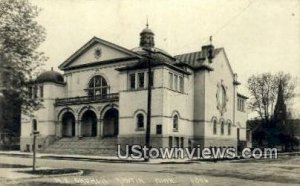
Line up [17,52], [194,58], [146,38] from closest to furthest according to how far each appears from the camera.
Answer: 1. [17,52]
2. [194,58]
3. [146,38]

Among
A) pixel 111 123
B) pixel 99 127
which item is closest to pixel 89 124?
pixel 111 123

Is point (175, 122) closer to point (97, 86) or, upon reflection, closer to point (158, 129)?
point (158, 129)

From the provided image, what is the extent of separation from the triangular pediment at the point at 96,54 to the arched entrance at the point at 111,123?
5183mm

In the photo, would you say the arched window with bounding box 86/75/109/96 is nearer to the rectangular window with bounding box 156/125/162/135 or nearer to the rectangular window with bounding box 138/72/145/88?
the rectangular window with bounding box 138/72/145/88

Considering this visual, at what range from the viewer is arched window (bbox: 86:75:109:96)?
43.8 m

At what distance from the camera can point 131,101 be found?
38.4m

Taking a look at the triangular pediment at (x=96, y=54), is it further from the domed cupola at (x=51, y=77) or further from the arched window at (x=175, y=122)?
the arched window at (x=175, y=122)

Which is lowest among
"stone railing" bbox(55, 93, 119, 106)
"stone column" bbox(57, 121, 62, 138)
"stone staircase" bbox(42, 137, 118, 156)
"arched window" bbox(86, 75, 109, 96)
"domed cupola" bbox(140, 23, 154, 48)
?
"stone staircase" bbox(42, 137, 118, 156)

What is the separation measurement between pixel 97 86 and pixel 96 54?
3200mm

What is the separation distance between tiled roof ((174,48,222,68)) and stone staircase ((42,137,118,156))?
1131cm

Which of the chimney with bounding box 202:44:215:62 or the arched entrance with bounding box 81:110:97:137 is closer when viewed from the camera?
the arched entrance with bounding box 81:110:97:137

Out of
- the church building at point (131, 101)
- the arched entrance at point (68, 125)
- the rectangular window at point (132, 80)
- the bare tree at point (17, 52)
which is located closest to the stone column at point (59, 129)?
the church building at point (131, 101)

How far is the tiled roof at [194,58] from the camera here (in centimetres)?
4401

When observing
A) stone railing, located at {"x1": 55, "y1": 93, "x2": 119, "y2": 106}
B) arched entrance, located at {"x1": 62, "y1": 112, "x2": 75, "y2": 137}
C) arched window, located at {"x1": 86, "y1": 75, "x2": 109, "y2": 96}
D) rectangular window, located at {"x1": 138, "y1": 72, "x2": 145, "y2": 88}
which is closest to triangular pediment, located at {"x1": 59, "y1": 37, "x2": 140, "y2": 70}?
arched window, located at {"x1": 86, "y1": 75, "x2": 109, "y2": 96}
